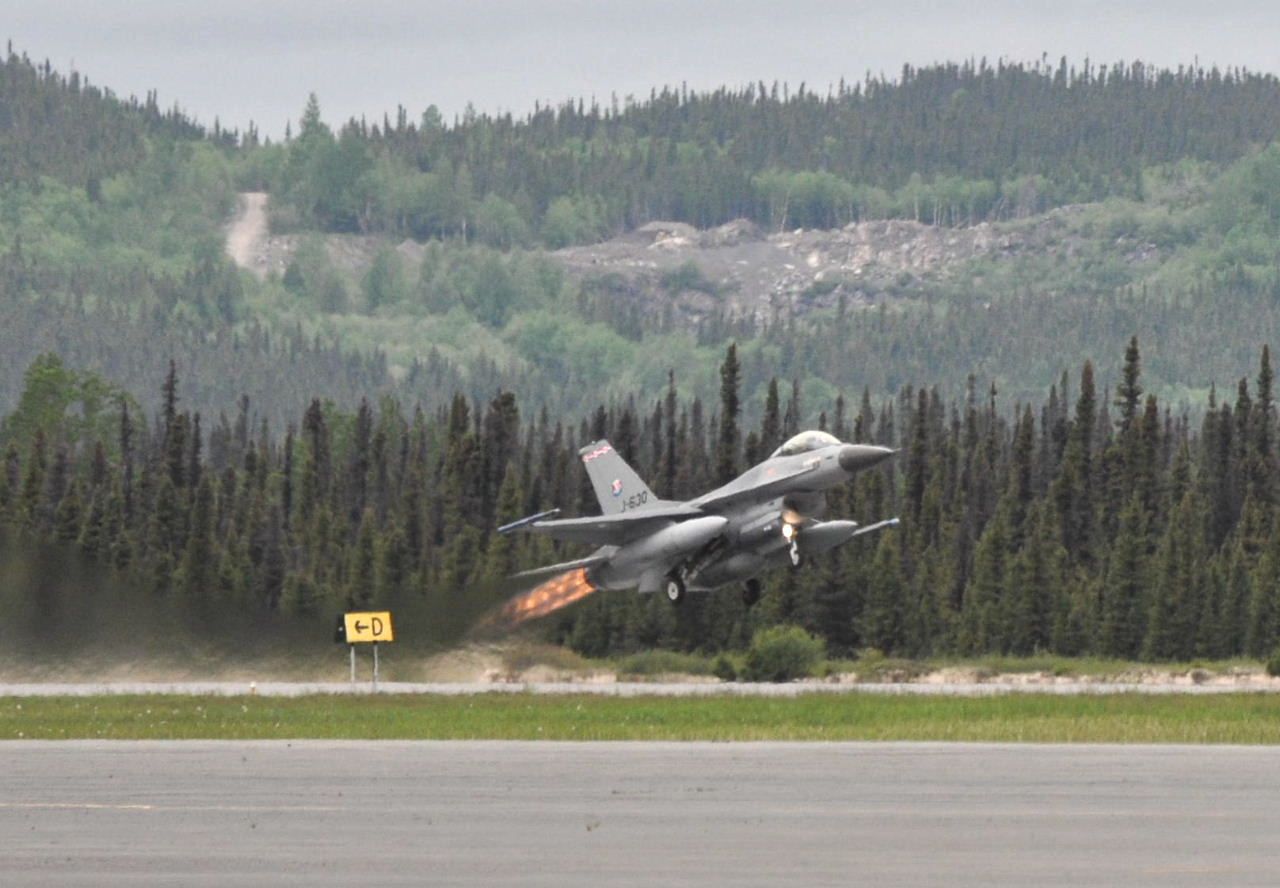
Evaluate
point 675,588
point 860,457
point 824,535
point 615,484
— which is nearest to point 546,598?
point 675,588

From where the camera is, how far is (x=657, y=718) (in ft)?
172

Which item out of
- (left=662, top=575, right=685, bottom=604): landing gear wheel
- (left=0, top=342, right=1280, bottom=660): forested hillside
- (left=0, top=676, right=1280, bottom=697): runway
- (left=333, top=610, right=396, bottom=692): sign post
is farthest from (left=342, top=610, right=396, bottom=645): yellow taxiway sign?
(left=662, top=575, right=685, bottom=604): landing gear wheel

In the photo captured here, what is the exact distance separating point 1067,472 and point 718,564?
82.2m

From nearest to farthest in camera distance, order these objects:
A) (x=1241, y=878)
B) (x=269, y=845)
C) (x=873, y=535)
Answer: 1. (x=1241, y=878)
2. (x=269, y=845)
3. (x=873, y=535)

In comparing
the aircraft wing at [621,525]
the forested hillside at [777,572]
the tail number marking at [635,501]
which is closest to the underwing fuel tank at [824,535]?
the aircraft wing at [621,525]

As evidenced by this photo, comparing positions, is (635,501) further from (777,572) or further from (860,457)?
(777,572)

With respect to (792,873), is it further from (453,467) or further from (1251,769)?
(453,467)

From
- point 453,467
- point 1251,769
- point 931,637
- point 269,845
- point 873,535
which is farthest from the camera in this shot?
point 453,467

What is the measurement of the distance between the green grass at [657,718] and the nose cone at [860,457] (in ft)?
29.8

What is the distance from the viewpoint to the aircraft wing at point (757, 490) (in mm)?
70500

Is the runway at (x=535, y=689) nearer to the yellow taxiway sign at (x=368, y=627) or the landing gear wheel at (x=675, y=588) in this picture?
the yellow taxiway sign at (x=368, y=627)

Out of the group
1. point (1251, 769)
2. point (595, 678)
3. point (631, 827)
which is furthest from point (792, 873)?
point (595, 678)

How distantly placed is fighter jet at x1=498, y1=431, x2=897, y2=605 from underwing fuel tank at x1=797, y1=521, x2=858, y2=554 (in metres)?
0.03

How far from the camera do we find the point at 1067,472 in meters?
153
